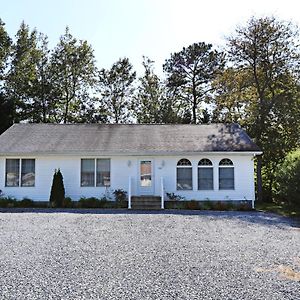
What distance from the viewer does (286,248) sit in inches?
311

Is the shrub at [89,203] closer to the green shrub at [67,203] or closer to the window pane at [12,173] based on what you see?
the green shrub at [67,203]

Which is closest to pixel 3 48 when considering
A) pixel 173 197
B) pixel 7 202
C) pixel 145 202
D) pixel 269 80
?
pixel 7 202

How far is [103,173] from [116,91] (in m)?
17.4

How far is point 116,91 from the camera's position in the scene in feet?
108

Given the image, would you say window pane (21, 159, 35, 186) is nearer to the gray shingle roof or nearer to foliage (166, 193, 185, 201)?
the gray shingle roof

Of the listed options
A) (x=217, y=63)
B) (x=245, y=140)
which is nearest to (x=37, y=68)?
(x=217, y=63)

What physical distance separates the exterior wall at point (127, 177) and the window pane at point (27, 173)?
0.67 feet

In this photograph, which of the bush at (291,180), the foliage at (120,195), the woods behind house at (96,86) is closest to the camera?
the bush at (291,180)

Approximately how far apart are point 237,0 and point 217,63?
20710mm

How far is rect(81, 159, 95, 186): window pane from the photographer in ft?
55.3

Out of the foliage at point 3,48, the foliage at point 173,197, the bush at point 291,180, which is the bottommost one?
the foliage at point 173,197

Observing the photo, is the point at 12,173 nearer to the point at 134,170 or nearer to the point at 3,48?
the point at 134,170

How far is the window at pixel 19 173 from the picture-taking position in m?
16.8

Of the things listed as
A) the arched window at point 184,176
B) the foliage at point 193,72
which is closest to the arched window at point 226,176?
the arched window at point 184,176
